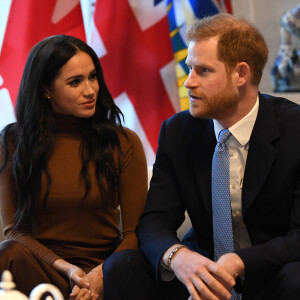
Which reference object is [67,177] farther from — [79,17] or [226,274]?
[79,17]

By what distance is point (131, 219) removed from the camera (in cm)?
186

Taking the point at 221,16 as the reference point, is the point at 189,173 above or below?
below

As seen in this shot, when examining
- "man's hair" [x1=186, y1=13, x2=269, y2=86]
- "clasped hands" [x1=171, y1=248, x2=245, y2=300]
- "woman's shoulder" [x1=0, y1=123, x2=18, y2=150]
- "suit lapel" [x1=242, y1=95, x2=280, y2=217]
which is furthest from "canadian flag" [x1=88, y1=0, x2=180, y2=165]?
"clasped hands" [x1=171, y1=248, x2=245, y2=300]

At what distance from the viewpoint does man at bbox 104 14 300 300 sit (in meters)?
1.54

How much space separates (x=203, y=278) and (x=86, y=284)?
377 mm

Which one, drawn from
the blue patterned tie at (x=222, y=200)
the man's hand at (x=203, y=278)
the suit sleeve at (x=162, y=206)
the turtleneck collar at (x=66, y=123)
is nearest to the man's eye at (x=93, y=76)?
the turtleneck collar at (x=66, y=123)

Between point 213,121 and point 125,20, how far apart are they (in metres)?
0.81

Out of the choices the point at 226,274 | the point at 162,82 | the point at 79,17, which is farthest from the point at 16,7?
the point at 226,274

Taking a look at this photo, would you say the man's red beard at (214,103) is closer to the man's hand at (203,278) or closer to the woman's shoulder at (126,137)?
the woman's shoulder at (126,137)

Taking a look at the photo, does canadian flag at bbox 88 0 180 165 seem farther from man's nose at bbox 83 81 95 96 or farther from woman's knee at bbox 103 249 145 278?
woman's knee at bbox 103 249 145 278

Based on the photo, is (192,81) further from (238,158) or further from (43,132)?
(43,132)

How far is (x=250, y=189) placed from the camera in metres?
1.64

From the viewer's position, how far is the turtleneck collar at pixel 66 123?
6.27ft

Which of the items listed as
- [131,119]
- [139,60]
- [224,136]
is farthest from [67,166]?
[139,60]
